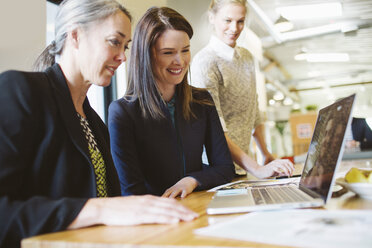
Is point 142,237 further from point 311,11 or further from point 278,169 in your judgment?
point 311,11

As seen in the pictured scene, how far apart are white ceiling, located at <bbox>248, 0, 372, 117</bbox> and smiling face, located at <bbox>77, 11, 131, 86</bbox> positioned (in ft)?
11.9

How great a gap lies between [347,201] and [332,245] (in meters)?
0.40

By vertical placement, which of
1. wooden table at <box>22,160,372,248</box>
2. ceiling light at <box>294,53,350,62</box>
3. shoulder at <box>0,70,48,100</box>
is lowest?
wooden table at <box>22,160,372,248</box>

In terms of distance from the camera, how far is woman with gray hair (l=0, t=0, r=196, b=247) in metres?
0.73

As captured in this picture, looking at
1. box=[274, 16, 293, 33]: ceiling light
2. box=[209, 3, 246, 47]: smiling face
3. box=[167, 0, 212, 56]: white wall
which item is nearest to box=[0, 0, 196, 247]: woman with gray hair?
box=[209, 3, 246, 47]: smiling face

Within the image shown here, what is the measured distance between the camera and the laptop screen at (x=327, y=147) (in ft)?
2.50

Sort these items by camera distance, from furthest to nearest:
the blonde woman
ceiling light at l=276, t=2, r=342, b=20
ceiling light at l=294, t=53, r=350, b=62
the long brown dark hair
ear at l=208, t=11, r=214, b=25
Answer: ceiling light at l=294, t=53, r=350, b=62, ceiling light at l=276, t=2, r=342, b=20, ear at l=208, t=11, r=214, b=25, the blonde woman, the long brown dark hair

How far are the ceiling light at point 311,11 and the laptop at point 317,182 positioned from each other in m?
5.24

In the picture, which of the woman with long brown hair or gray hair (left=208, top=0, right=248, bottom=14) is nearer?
the woman with long brown hair

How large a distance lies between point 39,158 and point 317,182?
0.68 meters

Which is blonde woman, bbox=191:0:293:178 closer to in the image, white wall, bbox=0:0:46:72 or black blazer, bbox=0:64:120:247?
white wall, bbox=0:0:46:72

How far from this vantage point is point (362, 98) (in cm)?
1577

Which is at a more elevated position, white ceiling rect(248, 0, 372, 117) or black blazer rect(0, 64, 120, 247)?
white ceiling rect(248, 0, 372, 117)

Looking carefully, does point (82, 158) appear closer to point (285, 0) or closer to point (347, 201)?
point (347, 201)
